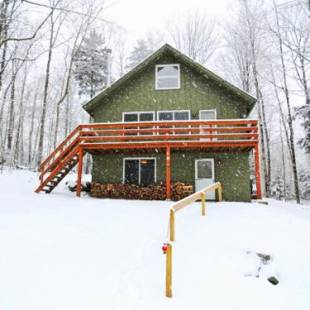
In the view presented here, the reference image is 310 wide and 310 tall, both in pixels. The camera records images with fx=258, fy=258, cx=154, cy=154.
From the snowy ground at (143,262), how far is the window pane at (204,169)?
5.25 metres

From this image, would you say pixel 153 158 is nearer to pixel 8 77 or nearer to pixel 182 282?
pixel 182 282

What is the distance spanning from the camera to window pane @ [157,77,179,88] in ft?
47.9

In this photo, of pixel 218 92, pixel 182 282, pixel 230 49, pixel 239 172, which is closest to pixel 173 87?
pixel 218 92

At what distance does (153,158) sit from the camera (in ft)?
45.8

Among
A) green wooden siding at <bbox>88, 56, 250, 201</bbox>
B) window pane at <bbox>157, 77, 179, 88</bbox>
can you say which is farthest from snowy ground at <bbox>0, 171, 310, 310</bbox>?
window pane at <bbox>157, 77, 179, 88</bbox>

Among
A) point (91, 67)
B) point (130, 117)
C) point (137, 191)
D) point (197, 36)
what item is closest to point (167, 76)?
point (130, 117)

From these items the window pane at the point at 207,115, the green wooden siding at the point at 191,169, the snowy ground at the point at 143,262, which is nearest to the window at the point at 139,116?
the green wooden siding at the point at 191,169

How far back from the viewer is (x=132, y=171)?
14.2 metres

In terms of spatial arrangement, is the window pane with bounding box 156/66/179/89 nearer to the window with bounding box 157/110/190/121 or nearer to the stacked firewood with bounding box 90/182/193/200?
the window with bounding box 157/110/190/121

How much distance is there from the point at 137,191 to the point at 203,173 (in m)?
3.57

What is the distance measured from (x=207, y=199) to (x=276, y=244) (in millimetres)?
6946

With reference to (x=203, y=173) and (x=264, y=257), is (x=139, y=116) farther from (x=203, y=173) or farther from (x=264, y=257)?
(x=264, y=257)

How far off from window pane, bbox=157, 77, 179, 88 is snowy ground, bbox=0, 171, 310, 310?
8619 mm

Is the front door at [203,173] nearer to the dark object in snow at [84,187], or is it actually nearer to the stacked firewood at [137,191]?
Answer: the stacked firewood at [137,191]
